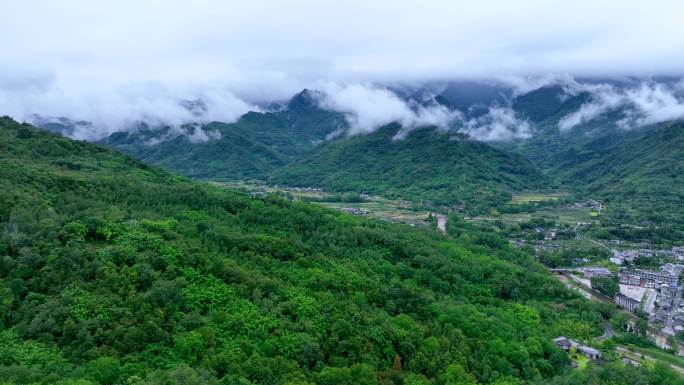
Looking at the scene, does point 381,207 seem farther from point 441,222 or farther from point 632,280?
point 632,280

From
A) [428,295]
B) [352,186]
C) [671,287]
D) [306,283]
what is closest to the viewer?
[306,283]

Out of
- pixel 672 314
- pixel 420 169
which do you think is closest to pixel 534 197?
pixel 420 169

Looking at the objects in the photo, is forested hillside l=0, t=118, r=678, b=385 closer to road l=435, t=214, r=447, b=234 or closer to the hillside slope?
road l=435, t=214, r=447, b=234

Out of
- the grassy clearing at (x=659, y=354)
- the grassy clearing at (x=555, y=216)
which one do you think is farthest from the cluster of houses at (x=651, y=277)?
the grassy clearing at (x=555, y=216)

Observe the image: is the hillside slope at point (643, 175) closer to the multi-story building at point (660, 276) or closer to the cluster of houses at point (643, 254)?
the cluster of houses at point (643, 254)

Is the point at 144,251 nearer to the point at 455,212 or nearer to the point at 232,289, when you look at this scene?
the point at 232,289

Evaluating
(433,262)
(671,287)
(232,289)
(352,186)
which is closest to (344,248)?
(433,262)

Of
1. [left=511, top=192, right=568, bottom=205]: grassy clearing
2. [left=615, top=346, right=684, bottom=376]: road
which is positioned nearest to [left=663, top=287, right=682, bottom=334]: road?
[left=615, top=346, right=684, bottom=376]: road
